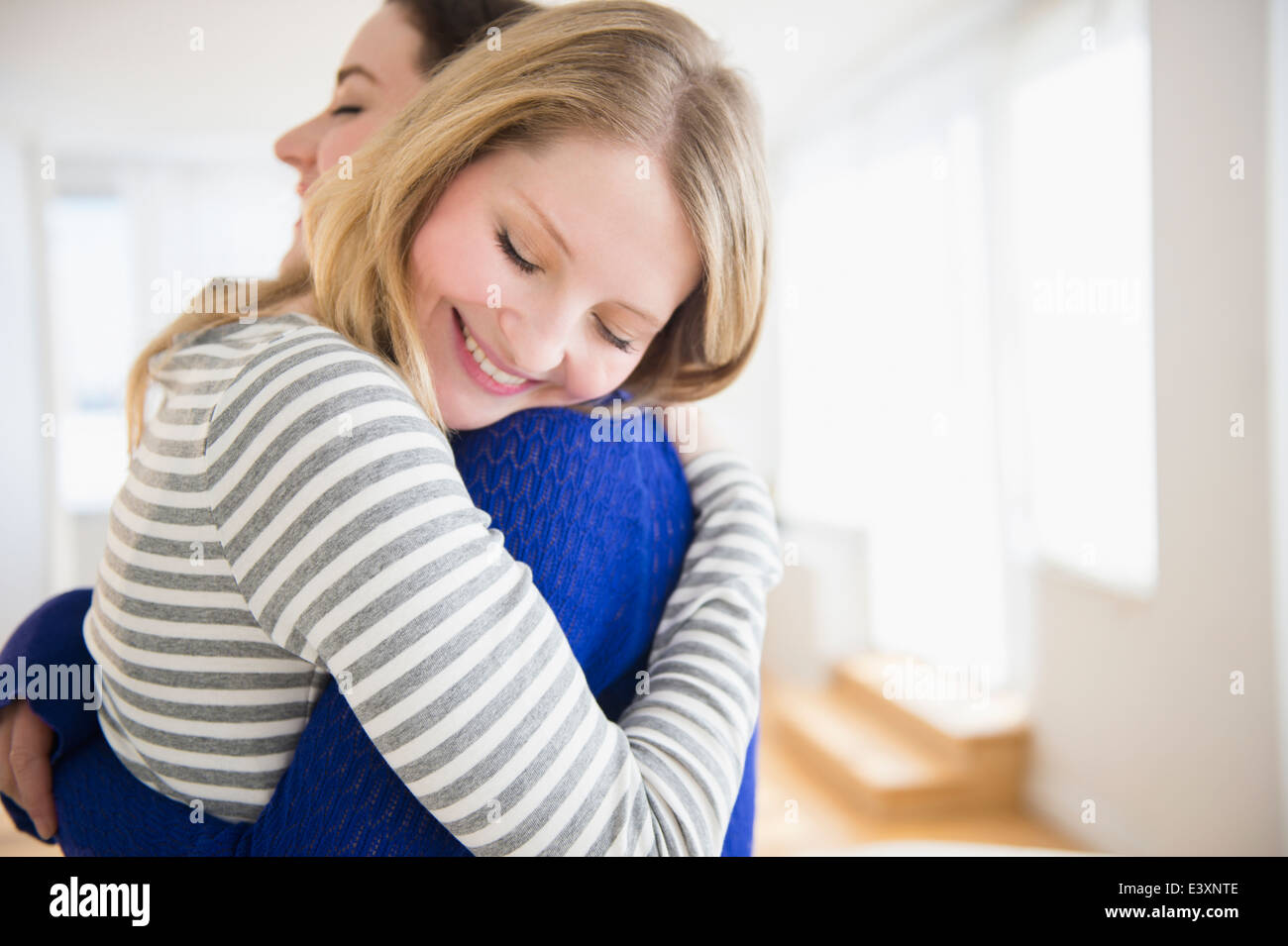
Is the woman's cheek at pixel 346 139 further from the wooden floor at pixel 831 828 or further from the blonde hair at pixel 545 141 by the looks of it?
the wooden floor at pixel 831 828

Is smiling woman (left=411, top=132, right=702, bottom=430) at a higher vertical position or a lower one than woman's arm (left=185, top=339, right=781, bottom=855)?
higher

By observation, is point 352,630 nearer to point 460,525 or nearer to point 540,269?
point 460,525

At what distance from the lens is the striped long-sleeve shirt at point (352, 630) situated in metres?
0.37

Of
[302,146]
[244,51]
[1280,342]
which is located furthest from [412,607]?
[244,51]

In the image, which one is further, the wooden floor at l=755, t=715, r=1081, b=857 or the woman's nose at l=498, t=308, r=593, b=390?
the wooden floor at l=755, t=715, r=1081, b=857

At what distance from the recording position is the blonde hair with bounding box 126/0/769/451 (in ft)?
1.76

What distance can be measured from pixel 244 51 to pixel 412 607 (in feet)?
6.65

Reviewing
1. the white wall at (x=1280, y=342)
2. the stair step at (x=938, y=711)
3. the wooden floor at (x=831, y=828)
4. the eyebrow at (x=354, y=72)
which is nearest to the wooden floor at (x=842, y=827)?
the wooden floor at (x=831, y=828)

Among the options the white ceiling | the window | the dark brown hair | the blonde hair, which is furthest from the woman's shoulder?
the window

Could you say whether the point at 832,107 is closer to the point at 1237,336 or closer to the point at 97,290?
the point at 1237,336

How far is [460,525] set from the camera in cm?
38

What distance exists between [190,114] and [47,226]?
2005 millimetres

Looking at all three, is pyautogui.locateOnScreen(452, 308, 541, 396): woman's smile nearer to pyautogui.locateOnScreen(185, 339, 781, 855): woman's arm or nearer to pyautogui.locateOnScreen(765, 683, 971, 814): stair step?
pyautogui.locateOnScreen(185, 339, 781, 855): woman's arm

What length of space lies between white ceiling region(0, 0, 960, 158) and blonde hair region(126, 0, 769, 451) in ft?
3.32
